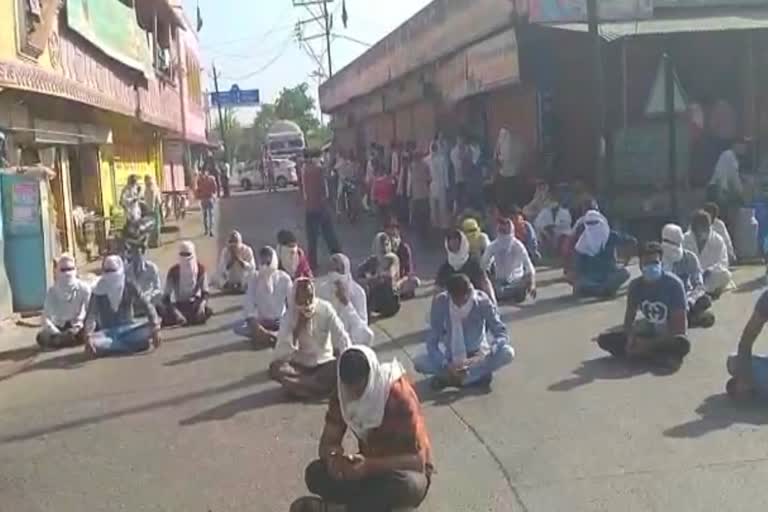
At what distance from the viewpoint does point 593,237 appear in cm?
1306

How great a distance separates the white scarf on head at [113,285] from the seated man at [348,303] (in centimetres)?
226

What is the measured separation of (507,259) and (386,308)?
66.7 inches

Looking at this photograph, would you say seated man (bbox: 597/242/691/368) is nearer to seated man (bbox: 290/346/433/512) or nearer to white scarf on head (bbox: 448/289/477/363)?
white scarf on head (bbox: 448/289/477/363)

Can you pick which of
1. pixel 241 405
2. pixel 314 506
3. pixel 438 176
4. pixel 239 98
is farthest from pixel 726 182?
pixel 239 98

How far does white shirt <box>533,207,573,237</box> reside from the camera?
1659 cm

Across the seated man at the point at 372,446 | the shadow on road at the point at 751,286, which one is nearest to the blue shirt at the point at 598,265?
the shadow on road at the point at 751,286

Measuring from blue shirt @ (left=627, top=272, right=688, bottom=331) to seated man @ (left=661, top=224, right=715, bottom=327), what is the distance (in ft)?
5.09

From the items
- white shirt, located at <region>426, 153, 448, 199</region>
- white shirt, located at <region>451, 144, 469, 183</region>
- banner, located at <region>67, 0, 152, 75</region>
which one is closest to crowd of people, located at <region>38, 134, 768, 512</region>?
white shirt, located at <region>451, 144, 469, 183</region>

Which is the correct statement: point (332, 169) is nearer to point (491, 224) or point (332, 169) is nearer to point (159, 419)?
point (491, 224)

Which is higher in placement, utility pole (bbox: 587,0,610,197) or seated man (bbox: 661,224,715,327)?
utility pole (bbox: 587,0,610,197)

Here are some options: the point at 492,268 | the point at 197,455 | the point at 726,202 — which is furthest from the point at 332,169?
the point at 197,455

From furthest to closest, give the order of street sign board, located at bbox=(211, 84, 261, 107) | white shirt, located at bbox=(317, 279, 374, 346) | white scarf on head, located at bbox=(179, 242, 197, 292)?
street sign board, located at bbox=(211, 84, 261, 107) < white scarf on head, located at bbox=(179, 242, 197, 292) < white shirt, located at bbox=(317, 279, 374, 346)

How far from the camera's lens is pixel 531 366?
9328mm

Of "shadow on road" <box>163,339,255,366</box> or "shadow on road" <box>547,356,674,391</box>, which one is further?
"shadow on road" <box>163,339,255,366</box>
